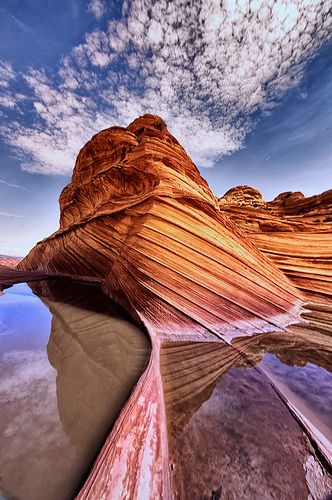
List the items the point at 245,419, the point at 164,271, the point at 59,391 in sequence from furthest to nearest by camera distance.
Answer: the point at 164,271 < the point at 59,391 < the point at 245,419

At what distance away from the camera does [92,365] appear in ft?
6.83

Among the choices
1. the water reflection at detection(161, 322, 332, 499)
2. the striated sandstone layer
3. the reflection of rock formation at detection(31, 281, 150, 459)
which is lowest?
the water reflection at detection(161, 322, 332, 499)

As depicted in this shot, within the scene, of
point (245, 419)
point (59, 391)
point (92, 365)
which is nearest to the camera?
point (245, 419)

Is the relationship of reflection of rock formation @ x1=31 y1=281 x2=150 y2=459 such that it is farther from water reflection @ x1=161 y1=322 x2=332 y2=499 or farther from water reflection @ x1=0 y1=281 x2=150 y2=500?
water reflection @ x1=161 y1=322 x2=332 y2=499

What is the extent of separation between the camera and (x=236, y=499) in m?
0.92

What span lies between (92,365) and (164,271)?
1710mm

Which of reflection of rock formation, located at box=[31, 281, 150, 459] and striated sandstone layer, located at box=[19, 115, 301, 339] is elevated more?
striated sandstone layer, located at box=[19, 115, 301, 339]

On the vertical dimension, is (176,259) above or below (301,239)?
below

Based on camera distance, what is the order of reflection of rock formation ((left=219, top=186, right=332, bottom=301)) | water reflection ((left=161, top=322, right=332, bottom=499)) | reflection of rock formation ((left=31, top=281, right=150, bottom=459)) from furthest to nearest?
reflection of rock formation ((left=219, top=186, right=332, bottom=301)) → reflection of rock formation ((left=31, top=281, right=150, bottom=459)) → water reflection ((left=161, top=322, right=332, bottom=499))

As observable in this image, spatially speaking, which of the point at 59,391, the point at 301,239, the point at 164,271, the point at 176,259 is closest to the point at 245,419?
the point at 59,391

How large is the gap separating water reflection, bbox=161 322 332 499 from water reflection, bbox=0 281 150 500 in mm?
443

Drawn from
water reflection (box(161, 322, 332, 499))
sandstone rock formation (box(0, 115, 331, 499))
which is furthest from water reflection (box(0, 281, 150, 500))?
water reflection (box(161, 322, 332, 499))

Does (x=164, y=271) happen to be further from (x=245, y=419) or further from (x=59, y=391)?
(x=245, y=419)

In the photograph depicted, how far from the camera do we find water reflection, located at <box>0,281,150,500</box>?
103 centimetres
